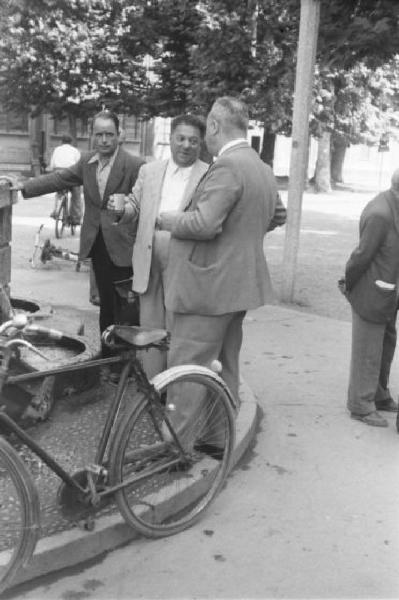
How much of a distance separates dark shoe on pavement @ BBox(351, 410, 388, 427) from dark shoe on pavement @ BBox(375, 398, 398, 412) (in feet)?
0.91

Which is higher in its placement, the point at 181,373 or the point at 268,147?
the point at 268,147

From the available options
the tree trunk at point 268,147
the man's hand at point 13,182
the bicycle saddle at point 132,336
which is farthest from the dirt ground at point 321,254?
the bicycle saddle at point 132,336

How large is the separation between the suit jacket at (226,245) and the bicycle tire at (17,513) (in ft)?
4.53

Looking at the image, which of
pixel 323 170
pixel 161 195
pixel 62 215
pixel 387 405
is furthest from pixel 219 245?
pixel 323 170

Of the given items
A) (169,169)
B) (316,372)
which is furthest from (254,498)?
(316,372)

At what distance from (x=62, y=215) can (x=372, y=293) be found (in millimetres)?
9770

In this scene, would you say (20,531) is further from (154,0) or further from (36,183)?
(154,0)

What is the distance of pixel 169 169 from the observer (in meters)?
4.79

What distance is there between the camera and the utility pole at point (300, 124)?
8695 millimetres

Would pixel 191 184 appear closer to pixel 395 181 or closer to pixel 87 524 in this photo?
pixel 395 181

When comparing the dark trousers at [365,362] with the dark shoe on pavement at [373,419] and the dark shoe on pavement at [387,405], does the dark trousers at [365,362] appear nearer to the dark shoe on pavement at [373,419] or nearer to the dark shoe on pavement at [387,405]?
the dark shoe on pavement at [373,419]

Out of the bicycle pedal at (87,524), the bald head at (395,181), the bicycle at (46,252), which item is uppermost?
the bald head at (395,181)

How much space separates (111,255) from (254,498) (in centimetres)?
199

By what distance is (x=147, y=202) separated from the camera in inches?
188
